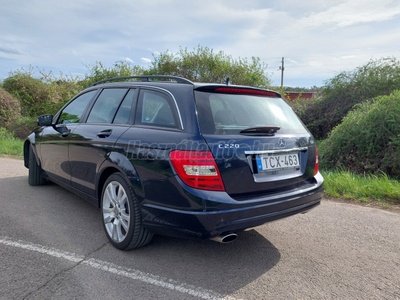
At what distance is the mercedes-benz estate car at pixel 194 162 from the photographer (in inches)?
99.7

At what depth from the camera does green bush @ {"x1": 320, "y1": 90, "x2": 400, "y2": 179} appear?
21.6 ft

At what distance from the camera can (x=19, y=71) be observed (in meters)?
16.8

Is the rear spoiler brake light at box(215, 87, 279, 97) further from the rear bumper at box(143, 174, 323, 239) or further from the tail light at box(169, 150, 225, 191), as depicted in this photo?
the rear bumper at box(143, 174, 323, 239)

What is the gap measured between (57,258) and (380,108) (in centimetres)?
710

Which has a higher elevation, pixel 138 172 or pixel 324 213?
pixel 138 172

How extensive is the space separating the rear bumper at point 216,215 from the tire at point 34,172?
3.41 meters

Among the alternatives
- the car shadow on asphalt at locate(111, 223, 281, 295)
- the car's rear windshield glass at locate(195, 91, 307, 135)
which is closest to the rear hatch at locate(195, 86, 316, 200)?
the car's rear windshield glass at locate(195, 91, 307, 135)

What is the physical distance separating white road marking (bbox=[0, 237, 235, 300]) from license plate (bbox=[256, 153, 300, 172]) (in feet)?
3.56

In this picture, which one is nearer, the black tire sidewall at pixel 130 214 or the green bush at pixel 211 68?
the black tire sidewall at pixel 130 214

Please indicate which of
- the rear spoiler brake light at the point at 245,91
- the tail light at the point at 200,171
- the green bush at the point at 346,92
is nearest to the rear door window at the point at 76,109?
the rear spoiler brake light at the point at 245,91

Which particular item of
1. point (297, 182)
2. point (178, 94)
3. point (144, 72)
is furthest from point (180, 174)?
point (144, 72)

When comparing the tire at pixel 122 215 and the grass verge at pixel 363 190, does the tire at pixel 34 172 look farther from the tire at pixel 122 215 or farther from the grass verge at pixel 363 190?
the grass verge at pixel 363 190

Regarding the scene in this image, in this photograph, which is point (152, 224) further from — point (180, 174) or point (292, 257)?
point (292, 257)

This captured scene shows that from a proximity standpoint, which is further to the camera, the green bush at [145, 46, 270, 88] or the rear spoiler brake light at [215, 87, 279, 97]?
the green bush at [145, 46, 270, 88]
